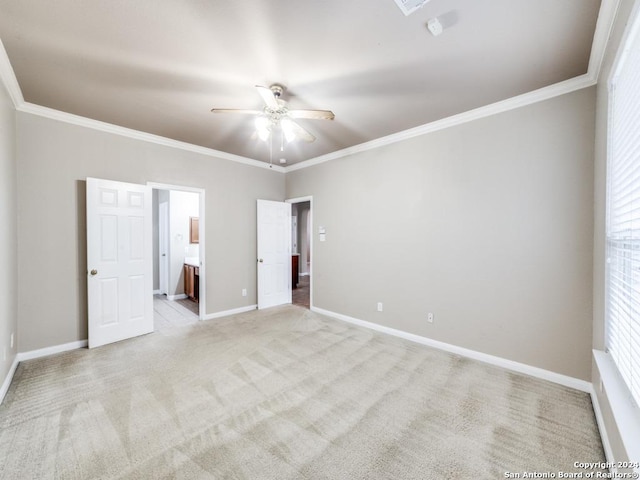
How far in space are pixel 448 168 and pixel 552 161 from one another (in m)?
0.91

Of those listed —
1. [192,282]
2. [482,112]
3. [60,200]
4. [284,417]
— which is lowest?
[284,417]

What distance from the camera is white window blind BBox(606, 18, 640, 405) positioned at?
133 centimetres

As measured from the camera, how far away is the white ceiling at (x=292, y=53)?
164cm

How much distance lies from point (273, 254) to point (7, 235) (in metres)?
3.25

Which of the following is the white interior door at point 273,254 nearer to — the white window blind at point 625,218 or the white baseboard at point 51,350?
the white baseboard at point 51,350

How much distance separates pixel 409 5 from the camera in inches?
62.3

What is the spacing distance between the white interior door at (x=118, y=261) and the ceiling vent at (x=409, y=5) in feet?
11.3

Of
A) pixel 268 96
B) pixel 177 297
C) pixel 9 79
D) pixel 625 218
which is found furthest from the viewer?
pixel 177 297

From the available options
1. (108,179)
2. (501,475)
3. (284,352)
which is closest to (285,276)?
(284,352)

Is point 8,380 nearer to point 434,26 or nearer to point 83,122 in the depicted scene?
point 83,122

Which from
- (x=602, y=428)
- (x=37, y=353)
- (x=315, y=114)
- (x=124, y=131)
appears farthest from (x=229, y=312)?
(x=602, y=428)

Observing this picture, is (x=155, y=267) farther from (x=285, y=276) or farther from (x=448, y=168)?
(x=448, y=168)

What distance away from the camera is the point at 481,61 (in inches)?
82.1

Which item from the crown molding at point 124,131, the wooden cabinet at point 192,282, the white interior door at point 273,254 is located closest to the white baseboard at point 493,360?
the white interior door at point 273,254
